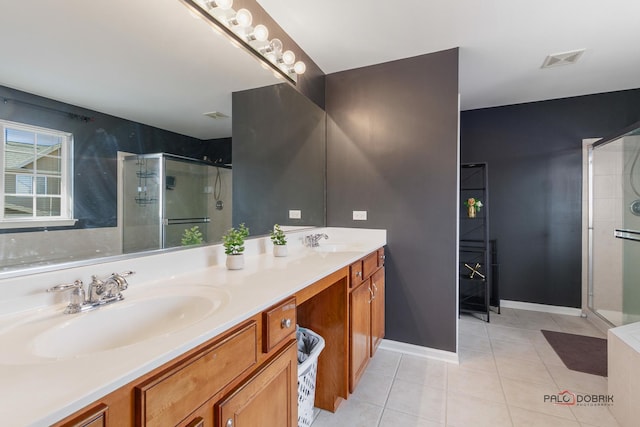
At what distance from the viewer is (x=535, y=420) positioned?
62.1 inches

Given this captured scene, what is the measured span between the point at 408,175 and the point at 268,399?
1.86m

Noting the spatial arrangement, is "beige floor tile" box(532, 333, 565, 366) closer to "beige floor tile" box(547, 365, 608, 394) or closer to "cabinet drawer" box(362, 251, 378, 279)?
"beige floor tile" box(547, 365, 608, 394)

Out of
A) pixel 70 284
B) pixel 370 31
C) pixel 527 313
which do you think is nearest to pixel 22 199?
pixel 70 284

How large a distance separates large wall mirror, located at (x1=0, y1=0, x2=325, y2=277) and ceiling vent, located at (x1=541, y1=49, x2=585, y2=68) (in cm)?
232

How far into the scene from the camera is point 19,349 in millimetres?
638

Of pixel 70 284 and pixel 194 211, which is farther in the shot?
pixel 194 211

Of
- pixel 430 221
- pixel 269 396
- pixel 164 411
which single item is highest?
pixel 430 221

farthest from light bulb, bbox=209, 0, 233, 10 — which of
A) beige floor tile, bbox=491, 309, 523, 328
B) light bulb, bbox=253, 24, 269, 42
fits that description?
beige floor tile, bbox=491, 309, 523, 328

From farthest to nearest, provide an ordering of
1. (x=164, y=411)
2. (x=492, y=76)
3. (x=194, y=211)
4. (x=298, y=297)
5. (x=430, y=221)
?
(x=492, y=76) < (x=430, y=221) < (x=194, y=211) < (x=298, y=297) < (x=164, y=411)

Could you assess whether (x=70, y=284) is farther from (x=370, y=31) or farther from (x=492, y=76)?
(x=492, y=76)

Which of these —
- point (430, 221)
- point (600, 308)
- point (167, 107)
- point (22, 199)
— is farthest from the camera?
point (600, 308)

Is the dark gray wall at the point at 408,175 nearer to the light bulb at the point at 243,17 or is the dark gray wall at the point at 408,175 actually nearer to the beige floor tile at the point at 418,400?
the beige floor tile at the point at 418,400

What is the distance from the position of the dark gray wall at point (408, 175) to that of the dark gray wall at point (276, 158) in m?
0.22

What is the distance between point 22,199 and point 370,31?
2.04 metres
